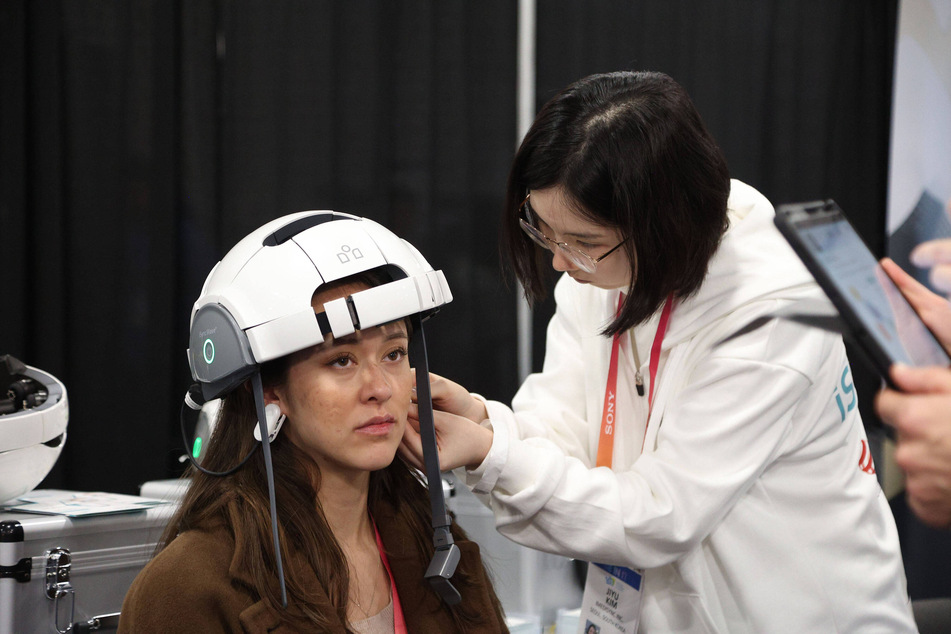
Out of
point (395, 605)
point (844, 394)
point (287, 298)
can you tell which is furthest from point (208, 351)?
point (844, 394)

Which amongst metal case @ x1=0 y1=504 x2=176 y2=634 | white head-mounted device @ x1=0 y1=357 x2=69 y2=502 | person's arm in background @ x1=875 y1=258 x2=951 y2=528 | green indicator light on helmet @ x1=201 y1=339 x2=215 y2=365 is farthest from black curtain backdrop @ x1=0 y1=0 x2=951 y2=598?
person's arm in background @ x1=875 y1=258 x2=951 y2=528

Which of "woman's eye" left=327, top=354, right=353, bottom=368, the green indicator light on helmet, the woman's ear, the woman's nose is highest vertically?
the woman's nose

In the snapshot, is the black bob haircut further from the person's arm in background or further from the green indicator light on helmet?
the person's arm in background

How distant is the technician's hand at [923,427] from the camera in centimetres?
75

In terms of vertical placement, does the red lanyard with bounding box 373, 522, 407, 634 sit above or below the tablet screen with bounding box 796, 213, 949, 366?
below

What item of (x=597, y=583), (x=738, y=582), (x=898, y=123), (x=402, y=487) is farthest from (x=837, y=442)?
(x=898, y=123)

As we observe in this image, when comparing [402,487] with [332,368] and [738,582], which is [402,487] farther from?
[738,582]

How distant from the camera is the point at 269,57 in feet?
10.4

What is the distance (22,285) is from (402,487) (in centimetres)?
168

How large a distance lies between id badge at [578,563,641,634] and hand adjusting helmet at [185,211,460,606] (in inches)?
26.0

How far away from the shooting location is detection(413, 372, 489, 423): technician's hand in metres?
1.69

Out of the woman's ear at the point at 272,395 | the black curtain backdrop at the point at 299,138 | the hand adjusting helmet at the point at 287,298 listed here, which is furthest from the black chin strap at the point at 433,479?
the black curtain backdrop at the point at 299,138

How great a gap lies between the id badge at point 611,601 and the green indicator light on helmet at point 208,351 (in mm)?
865

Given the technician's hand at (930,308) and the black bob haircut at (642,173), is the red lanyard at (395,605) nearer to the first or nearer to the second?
the black bob haircut at (642,173)
